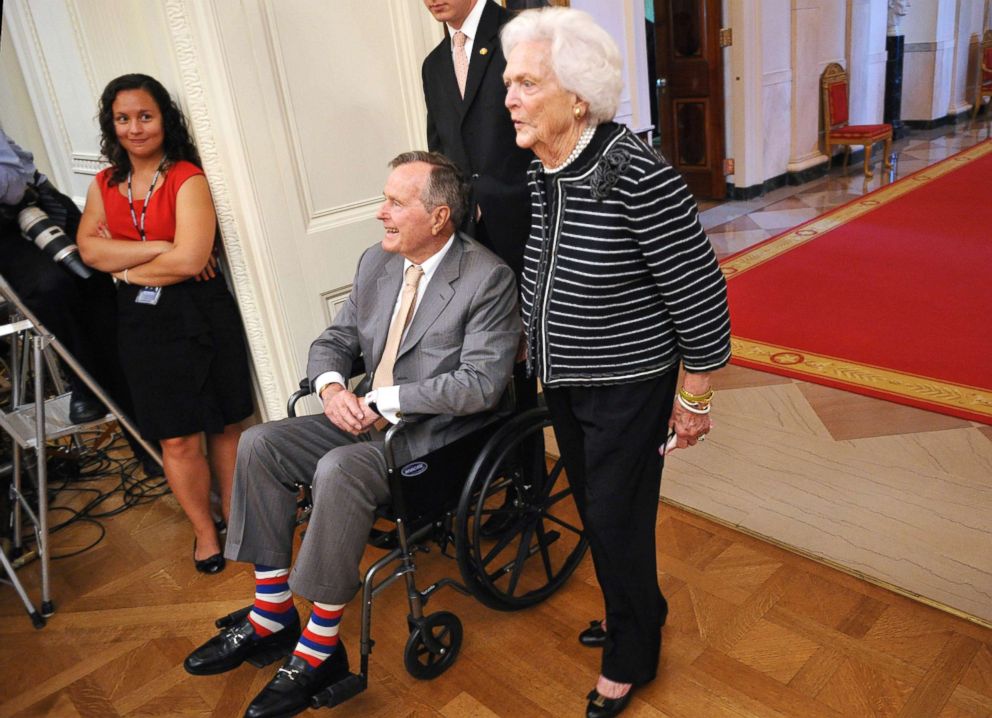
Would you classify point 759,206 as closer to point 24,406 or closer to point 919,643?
point 919,643

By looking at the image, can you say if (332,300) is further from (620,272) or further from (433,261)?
(620,272)

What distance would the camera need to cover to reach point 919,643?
1.97m

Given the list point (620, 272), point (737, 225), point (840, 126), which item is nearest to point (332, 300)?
point (620, 272)

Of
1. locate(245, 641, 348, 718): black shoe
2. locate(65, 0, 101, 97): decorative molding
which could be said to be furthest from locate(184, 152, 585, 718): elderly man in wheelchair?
locate(65, 0, 101, 97): decorative molding

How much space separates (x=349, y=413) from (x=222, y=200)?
90 centimetres

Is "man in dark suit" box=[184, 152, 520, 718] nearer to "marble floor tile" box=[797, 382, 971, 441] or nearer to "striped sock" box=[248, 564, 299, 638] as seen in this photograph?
"striped sock" box=[248, 564, 299, 638]

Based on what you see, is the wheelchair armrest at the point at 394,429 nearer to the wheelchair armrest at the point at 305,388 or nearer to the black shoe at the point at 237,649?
the wheelchair armrest at the point at 305,388

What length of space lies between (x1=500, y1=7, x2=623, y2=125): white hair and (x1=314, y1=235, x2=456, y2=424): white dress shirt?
0.63 m

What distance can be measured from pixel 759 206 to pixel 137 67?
5354 mm

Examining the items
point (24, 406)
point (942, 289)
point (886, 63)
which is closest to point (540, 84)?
point (24, 406)

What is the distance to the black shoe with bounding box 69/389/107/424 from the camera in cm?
255

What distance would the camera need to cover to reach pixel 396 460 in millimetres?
1964

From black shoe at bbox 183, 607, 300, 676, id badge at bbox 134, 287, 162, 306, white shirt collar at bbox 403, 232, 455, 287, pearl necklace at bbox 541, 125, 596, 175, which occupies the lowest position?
black shoe at bbox 183, 607, 300, 676

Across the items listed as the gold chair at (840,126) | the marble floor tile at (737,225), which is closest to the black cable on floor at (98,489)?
the marble floor tile at (737,225)
